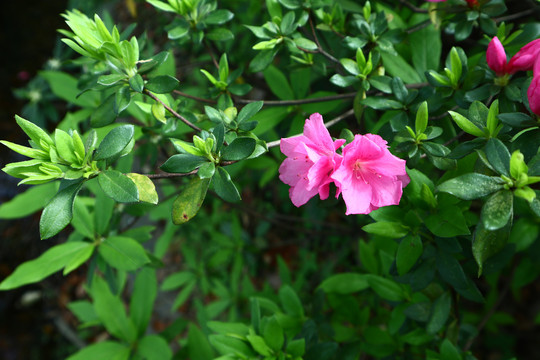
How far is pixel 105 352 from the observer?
1.65 m

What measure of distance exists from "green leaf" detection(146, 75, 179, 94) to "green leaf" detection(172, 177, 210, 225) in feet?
0.77

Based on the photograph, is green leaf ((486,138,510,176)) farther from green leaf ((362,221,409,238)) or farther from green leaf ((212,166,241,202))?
green leaf ((212,166,241,202))

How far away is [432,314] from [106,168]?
930 mm

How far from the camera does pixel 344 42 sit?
3.89ft

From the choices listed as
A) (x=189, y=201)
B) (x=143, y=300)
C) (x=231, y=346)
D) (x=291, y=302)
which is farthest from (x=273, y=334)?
(x=143, y=300)

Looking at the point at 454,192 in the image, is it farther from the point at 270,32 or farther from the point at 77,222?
the point at 77,222

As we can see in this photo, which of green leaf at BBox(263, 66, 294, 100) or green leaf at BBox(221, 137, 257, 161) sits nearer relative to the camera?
green leaf at BBox(221, 137, 257, 161)

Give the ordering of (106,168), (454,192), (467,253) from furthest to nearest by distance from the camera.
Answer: (467,253) < (106,168) < (454,192)

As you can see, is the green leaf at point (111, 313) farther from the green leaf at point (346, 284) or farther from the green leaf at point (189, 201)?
the green leaf at point (189, 201)

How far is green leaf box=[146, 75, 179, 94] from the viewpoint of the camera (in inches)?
40.4

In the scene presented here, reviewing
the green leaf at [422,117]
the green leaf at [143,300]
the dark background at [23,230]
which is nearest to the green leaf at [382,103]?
the green leaf at [422,117]

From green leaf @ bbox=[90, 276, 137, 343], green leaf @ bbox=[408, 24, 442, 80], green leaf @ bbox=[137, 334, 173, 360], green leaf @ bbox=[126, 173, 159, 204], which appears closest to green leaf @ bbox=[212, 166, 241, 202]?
green leaf @ bbox=[126, 173, 159, 204]

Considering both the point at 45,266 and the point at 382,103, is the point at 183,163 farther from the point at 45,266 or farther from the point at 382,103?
the point at 45,266

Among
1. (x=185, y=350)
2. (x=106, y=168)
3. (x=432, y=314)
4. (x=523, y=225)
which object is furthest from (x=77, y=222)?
(x=523, y=225)
